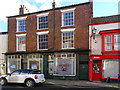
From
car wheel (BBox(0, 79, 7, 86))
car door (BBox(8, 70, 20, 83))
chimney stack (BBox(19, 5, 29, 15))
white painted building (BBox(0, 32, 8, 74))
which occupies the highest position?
chimney stack (BBox(19, 5, 29, 15))

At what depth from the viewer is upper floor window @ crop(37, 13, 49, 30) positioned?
1784 cm

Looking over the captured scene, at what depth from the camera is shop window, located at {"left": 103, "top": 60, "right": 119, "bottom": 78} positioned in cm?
1391

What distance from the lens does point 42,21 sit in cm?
1809

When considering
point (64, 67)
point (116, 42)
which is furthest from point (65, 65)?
point (116, 42)

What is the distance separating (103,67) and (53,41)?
6.87 meters

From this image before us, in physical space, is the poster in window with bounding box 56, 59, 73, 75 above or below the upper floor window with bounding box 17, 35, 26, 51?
below

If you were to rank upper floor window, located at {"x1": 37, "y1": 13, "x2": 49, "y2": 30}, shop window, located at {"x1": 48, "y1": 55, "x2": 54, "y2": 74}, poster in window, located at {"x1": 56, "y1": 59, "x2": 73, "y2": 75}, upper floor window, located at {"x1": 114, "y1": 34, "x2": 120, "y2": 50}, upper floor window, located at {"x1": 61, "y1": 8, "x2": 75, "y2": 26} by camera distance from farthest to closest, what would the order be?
1. upper floor window, located at {"x1": 37, "y1": 13, "x2": 49, "y2": 30}
2. shop window, located at {"x1": 48, "y1": 55, "x2": 54, "y2": 74}
3. upper floor window, located at {"x1": 61, "y1": 8, "x2": 75, "y2": 26}
4. poster in window, located at {"x1": 56, "y1": 59, "x2": 73, "y2": 75}
5. upper floor window, located at {"x1": 114, "y1": 34, "x2": 120, "y2": 50}

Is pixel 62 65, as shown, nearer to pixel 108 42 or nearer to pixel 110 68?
pixel 110 68

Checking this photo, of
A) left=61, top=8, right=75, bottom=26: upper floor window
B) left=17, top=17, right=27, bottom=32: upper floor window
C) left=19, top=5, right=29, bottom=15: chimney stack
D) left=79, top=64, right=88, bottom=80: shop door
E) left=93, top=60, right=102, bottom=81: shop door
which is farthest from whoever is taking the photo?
left=19, top=5, right=29, bottom=15: chimney stack

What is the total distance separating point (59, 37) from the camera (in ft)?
55.2

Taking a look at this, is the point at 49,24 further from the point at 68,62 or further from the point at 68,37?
the point at 68,62

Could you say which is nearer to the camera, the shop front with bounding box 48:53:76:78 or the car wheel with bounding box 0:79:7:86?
the car wheel with bounding box 0:79:7:86

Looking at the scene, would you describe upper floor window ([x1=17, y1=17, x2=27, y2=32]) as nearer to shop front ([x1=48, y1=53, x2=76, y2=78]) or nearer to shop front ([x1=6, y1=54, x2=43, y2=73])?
shop front ([x1=6, y1=54, x2=43, y2=73])

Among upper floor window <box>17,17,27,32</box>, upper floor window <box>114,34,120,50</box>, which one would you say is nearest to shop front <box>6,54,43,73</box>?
upper floor window <box>17,17,27,32</box>
